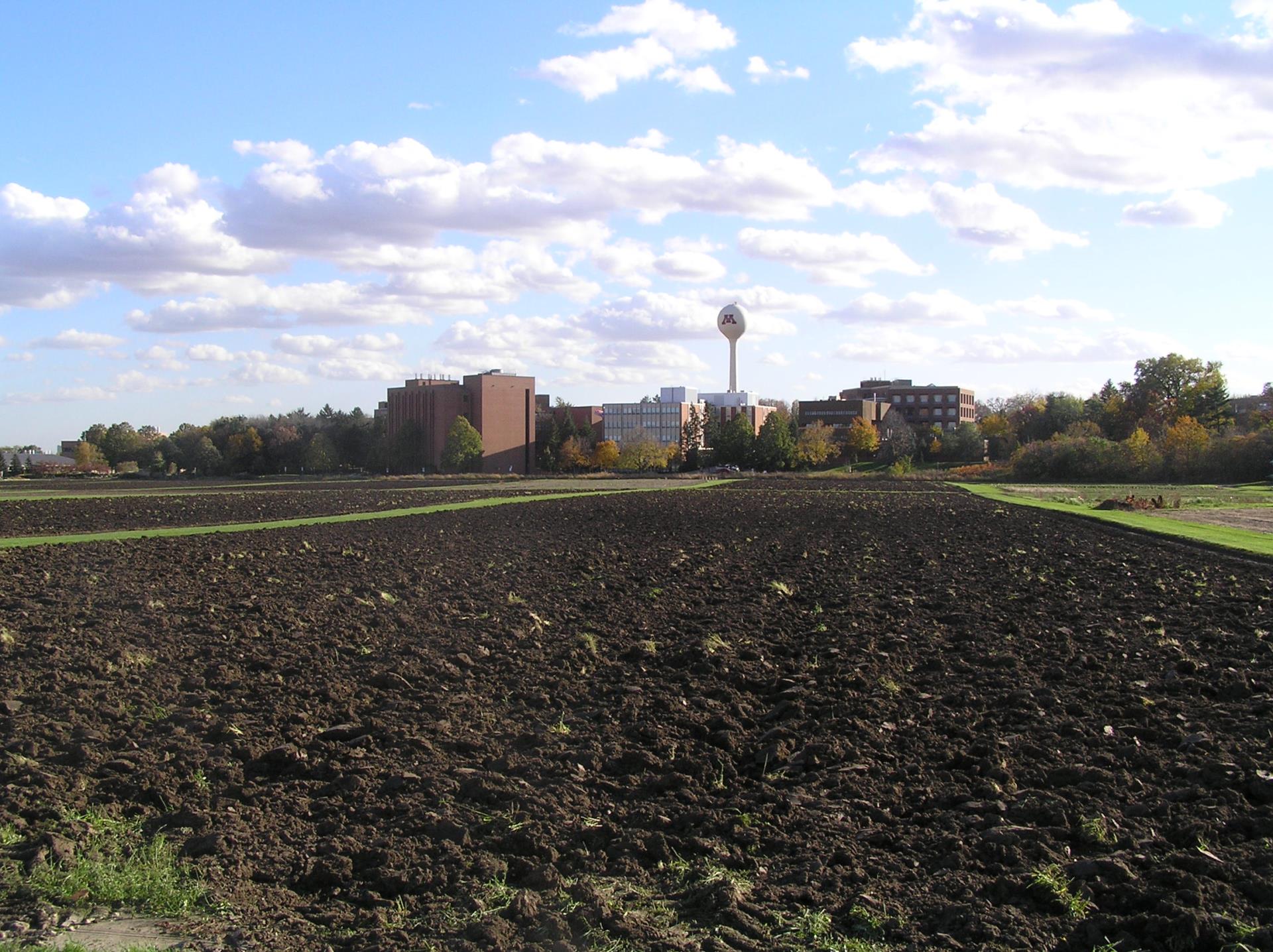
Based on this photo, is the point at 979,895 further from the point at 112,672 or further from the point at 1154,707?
the point at 112,672

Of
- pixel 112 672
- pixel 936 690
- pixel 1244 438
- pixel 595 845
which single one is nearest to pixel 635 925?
pixel 595 845

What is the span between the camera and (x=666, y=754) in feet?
30.7

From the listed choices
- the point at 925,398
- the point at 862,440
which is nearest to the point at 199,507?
the point at 862,440

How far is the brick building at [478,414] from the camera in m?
140

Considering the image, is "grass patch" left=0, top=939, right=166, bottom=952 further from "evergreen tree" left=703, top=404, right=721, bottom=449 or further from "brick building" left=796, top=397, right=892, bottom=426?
"brick building" left=796, top=397, right=892, bottom=426

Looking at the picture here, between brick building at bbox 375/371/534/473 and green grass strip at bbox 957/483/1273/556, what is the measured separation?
328ft

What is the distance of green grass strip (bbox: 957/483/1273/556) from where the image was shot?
26513 millimetres

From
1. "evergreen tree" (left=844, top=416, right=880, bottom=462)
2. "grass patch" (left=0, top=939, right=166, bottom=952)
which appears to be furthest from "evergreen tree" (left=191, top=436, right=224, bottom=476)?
"grass patch" (left=0, top=939, right=166, bottom=952)

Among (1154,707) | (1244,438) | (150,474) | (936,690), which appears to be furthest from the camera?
(150,474)

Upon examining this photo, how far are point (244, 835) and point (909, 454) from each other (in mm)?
135387

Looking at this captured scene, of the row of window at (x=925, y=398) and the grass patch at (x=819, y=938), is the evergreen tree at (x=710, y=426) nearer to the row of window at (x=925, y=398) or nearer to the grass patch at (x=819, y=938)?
the row of window at (x=925, y=398)

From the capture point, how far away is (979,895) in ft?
21.0


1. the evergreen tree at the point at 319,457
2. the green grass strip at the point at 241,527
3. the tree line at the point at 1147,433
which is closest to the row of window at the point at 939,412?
the tree line at the point at 1147,433

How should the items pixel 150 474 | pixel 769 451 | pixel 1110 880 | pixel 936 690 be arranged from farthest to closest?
pixel 150 474 → pixel 769 451 → pixel 936 690 → pixel 1110 880
